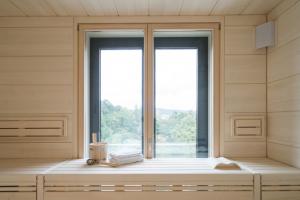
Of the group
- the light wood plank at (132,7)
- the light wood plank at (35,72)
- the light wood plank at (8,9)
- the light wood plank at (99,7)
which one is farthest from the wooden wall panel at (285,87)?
the light wood plank at (8,9)

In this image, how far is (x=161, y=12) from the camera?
6.03 feet

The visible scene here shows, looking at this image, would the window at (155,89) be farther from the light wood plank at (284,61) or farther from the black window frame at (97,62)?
the light wood plank at (284,61)

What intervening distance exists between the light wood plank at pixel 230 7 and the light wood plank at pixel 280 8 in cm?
21

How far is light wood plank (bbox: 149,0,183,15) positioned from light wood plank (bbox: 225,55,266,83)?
0.52 meters

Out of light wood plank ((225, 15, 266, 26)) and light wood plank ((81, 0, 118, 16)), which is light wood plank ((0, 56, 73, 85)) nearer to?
light wood plank ((81, 0, 118, 16))

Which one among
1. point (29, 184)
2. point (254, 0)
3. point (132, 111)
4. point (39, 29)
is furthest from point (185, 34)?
point (29, 184)

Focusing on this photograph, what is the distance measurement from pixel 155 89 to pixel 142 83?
0.11 meters

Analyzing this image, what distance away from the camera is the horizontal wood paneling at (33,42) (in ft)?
6.18


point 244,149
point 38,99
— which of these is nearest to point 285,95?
point 244,149

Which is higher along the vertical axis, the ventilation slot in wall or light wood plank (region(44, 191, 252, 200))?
the ventilation slot in wall

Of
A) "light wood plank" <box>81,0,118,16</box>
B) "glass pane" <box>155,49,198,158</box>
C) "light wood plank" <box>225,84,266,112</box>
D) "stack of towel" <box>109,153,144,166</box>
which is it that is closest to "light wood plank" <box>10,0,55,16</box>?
"light wood plank" <box>81,0,118,16</box>

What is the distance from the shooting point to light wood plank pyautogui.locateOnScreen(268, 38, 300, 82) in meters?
1.52

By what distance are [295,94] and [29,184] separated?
1606mm

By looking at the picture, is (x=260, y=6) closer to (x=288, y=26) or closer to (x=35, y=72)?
(x=288, y=26)
